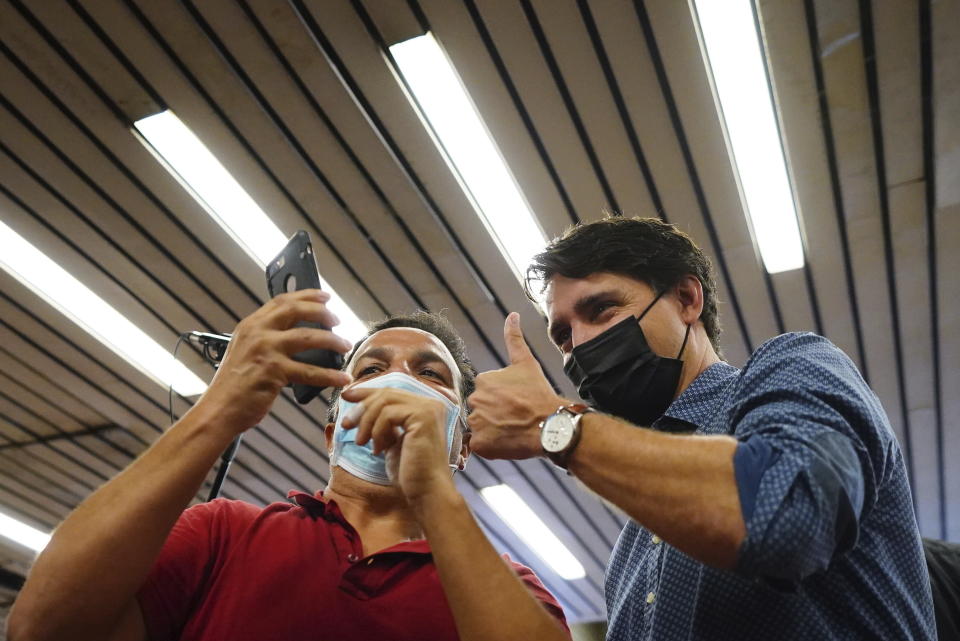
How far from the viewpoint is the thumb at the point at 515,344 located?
4.37 ft

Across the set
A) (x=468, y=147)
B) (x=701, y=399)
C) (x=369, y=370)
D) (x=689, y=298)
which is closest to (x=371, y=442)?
(x=369, y=370)

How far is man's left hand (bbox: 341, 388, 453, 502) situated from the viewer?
1126 mm

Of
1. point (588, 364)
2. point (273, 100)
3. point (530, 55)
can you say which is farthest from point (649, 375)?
point (273, 100)

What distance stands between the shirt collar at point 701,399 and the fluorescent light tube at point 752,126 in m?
1.97

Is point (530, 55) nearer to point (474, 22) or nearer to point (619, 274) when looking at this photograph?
point (474, 22)

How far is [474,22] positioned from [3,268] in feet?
10.7

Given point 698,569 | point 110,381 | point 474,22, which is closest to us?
point 698,569

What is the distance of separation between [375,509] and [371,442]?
17 centimetres

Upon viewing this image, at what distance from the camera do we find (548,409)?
1.22m

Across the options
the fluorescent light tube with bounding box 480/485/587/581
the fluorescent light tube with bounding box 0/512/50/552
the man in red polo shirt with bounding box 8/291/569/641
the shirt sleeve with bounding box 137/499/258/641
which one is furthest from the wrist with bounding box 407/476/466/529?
the fluorescent light tube with bounding box 0/512/50/552

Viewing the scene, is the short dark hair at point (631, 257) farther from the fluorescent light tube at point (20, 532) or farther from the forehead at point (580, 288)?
the fluorescent light tube at point (20, 532)

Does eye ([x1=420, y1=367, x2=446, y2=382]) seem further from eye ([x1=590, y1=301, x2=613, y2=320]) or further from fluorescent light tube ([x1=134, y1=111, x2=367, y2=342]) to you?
fluorescent light tube ([x1=134, y1=111, x2=367, y2=342])

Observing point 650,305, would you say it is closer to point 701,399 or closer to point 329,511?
point 701,399

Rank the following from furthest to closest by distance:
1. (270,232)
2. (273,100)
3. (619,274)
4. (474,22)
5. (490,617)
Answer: (270,232) → (273,100) → (474,22) → (619,274) → (490,617)
